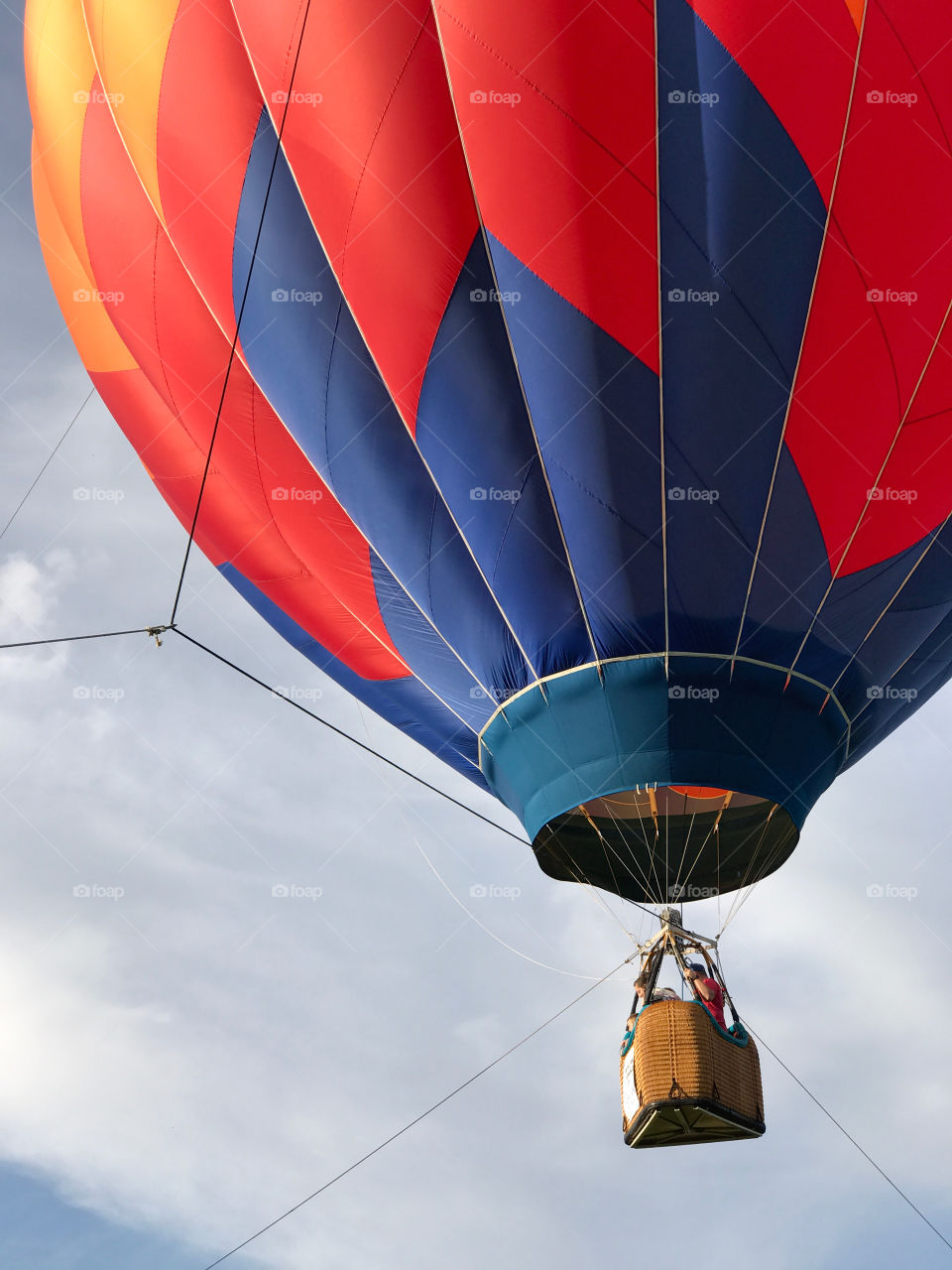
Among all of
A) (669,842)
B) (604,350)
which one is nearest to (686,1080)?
(669,842)

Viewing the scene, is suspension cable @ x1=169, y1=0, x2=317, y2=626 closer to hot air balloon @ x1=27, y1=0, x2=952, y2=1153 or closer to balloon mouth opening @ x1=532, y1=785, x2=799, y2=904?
hot air balloon @ x1=27, y1=0, x2=952, y2=1153

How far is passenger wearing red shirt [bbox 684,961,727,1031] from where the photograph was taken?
647 cm

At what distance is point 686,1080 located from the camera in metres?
6.10

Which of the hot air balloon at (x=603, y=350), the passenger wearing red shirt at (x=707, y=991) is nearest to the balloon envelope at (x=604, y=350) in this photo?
the hot air balloon at (x=603, y=350)

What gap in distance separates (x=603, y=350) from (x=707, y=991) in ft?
8.96

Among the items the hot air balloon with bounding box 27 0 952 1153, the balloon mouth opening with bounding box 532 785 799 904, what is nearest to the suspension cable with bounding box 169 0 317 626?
the hot air balloon with bounding box 27 0 952 1153

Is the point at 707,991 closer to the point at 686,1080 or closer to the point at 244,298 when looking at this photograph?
the point at 686,1080

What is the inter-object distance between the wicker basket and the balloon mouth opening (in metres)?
0.98

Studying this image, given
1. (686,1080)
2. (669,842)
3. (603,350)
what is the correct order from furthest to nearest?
(669,842) → (603,350) → (686,1080)

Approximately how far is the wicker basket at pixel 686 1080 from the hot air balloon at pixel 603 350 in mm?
995

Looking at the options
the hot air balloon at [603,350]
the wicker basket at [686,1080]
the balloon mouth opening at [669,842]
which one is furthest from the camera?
the balloon mouth opening at [669,842]

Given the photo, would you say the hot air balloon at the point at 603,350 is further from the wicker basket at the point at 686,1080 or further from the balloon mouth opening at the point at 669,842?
the wicker basket at the point at 686,1080

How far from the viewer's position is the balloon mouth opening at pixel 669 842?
280 inches

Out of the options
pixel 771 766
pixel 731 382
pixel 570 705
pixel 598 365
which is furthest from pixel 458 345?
pixel 771 766
